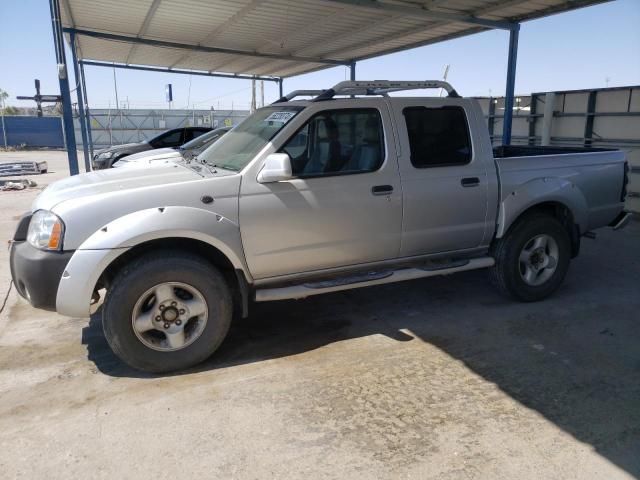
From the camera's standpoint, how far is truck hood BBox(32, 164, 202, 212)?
3.72 m

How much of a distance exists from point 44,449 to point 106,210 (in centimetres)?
155

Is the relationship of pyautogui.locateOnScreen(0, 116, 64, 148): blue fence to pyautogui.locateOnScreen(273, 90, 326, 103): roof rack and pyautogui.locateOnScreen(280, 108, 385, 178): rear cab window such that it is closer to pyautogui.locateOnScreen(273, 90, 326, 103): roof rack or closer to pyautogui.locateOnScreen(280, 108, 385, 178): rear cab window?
pyautogui.locateOnScreen(273, 90, 326, 103): roof rack

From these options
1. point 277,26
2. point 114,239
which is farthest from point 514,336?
point 277,26

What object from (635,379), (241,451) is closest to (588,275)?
(635,379)

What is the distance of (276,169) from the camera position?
3791 mm

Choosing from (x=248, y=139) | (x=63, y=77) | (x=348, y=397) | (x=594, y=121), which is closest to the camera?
(x=348, y=397)

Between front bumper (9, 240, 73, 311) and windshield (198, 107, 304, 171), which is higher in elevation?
windshield (198, 107, 304, 171)

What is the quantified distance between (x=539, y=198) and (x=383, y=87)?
1.88 m

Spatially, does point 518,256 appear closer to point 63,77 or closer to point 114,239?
point 114,239

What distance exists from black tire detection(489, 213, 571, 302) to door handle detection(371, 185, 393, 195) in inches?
58.1

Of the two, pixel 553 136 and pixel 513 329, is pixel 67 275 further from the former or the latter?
pixel 553 136

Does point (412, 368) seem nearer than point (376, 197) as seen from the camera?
Yes

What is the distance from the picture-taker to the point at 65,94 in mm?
9203

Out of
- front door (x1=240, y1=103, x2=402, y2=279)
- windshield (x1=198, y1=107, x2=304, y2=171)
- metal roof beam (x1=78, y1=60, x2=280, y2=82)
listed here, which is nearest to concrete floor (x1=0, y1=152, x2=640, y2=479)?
front door (x1=240, y1=103, x2=402, y2=279)
